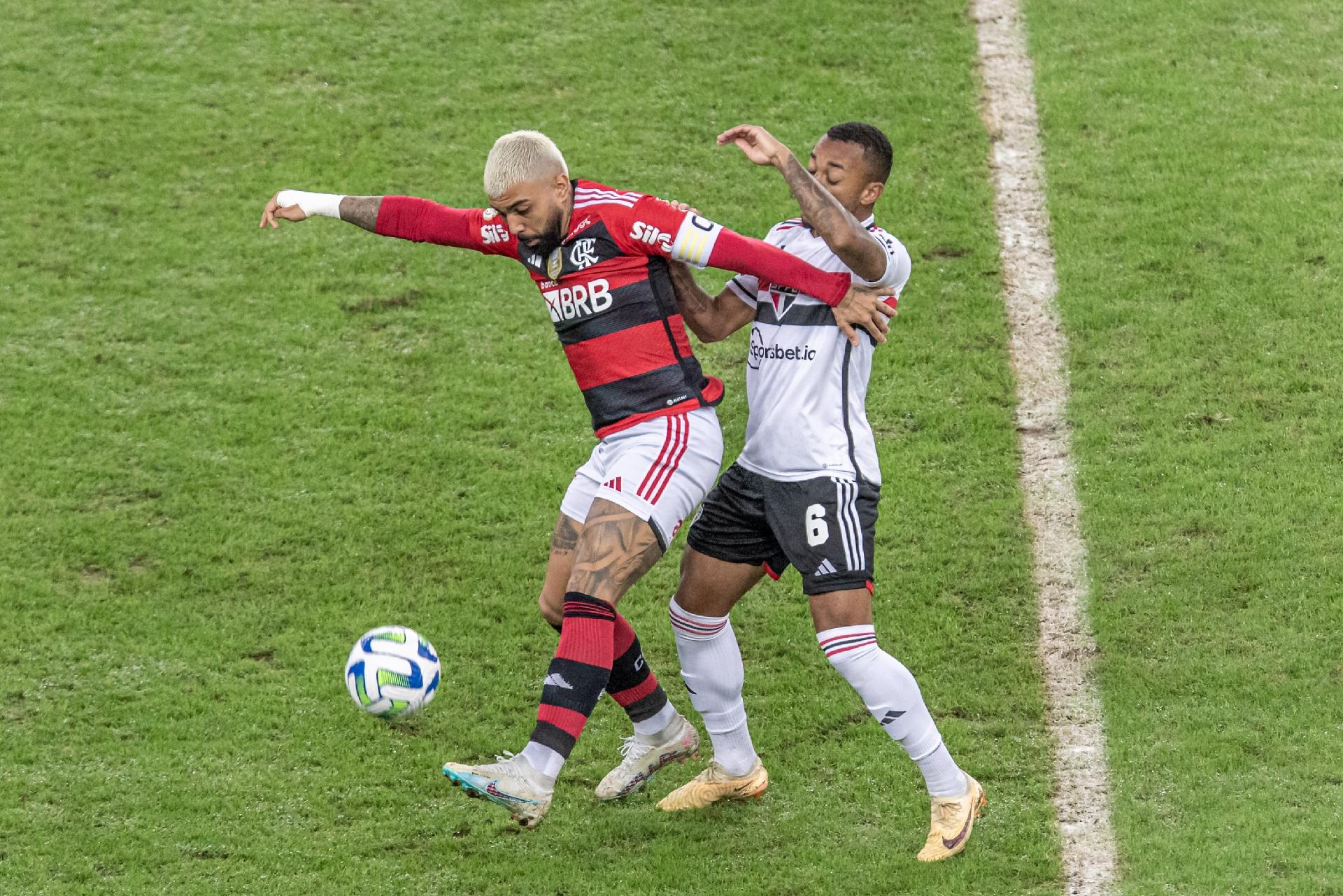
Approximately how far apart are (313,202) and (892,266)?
2.56 m

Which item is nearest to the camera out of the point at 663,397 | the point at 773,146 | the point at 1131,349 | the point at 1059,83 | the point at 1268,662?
the point at 773,146

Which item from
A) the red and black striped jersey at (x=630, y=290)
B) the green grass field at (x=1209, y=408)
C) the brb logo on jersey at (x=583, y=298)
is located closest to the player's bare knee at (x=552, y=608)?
the red and black striped jersey at (x=630, y=290)

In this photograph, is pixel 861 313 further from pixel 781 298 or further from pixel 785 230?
pixel 785 230

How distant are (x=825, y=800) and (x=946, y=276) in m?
4.68

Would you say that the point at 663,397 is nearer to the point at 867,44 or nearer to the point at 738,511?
the point at 738,511

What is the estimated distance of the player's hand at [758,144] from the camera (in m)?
5.82

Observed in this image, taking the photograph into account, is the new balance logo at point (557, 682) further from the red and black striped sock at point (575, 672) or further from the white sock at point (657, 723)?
the white sock at point (657, 723)

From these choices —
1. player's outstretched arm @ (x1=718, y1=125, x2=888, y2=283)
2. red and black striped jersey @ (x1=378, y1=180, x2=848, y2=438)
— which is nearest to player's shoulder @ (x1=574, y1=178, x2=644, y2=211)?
red and black striped jersey @ (x1=378, y1=180, x2=848, y2=438)

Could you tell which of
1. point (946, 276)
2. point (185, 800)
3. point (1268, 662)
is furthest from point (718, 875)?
point (946, 276)

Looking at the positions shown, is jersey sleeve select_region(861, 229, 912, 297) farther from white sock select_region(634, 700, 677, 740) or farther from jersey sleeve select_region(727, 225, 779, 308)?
white sock select_region(634, 700, 677, 740)

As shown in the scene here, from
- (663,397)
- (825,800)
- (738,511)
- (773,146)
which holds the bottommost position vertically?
(825,800)

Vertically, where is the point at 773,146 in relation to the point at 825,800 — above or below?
above

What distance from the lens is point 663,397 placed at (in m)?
6.36

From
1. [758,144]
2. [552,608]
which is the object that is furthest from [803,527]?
[758,144]
